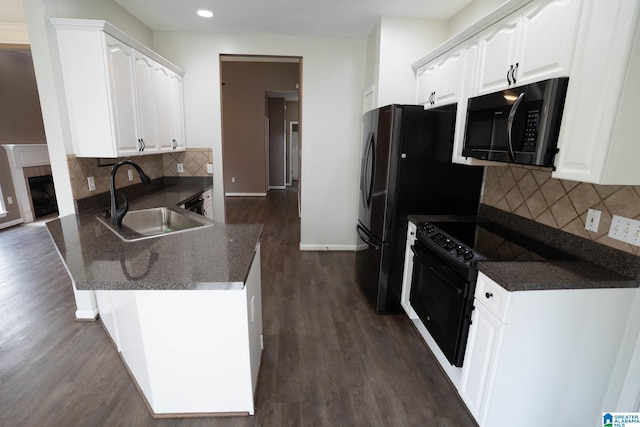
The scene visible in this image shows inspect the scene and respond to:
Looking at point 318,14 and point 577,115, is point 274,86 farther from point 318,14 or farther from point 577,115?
point 577,115

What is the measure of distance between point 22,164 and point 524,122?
6.77m

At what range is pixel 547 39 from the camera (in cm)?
142

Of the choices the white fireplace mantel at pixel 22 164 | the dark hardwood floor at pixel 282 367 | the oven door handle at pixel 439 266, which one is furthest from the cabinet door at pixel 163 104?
the white fireplace mantel at pixel 22 164

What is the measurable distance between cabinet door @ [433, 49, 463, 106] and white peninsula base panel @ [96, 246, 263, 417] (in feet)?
6.10

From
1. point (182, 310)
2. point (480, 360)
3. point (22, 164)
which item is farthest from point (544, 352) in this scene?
point (22, 164)


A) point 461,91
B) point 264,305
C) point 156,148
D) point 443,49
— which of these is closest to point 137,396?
point 264,305

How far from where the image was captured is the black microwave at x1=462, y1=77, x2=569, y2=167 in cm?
134

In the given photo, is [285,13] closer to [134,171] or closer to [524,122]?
[134,171]

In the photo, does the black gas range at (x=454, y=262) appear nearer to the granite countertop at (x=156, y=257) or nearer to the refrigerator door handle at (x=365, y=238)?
the refrigerator door handle at (x=365, y=238)

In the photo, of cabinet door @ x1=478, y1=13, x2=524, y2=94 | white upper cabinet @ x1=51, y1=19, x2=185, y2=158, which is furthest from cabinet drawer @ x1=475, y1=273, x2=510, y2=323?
white upper cabinet @ x1=51, y1=19, x2=185, y2=158

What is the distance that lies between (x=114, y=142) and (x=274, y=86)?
5473 millimetres

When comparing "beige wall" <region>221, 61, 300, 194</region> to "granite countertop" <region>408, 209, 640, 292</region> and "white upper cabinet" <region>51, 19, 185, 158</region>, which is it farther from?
"granite countertop" <region>408, 209, 640, 292</region>

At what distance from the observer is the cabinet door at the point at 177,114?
3.38 m

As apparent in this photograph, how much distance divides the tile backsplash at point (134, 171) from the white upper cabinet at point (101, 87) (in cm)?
16
